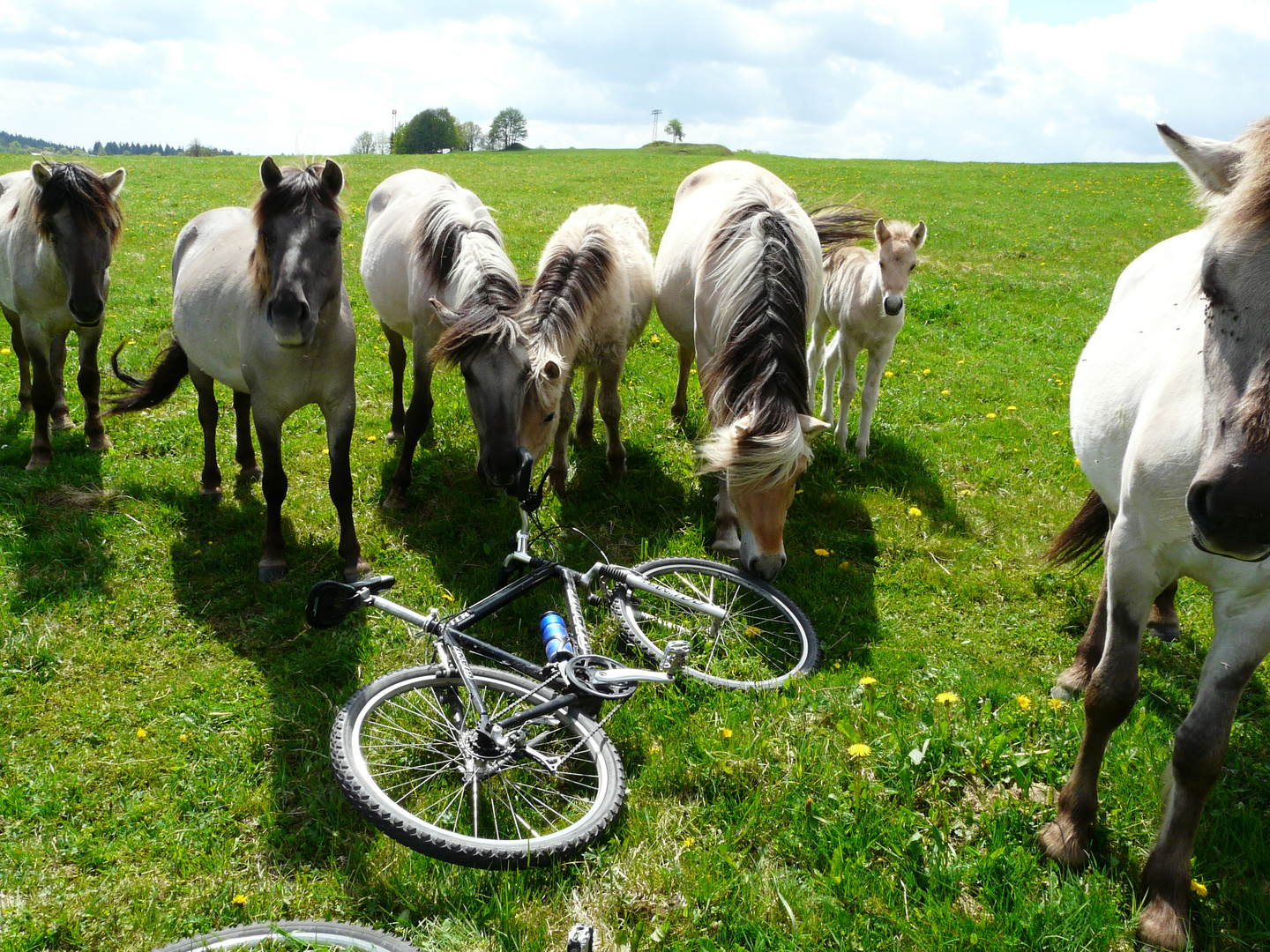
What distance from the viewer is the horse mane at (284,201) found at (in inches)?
161

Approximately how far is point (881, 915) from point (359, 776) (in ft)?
6.08

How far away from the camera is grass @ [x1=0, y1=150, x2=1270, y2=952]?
8.41 feet

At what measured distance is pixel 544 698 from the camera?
3250 mm

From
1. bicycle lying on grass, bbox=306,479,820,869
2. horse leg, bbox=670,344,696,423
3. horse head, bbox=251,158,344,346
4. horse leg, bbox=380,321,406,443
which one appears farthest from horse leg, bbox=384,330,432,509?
horse leg, bbox=670,344,696,423

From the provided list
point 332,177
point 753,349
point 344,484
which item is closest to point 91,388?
point 344,484

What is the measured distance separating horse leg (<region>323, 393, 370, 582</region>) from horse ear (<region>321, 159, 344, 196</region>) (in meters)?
1.20

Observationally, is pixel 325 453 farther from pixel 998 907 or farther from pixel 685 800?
pixel 998 907

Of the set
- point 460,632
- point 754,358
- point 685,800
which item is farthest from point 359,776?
point 754,358

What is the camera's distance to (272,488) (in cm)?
463

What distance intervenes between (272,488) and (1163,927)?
464 centimetres

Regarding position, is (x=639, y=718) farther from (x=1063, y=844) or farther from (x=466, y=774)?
(x=1063, y=844)

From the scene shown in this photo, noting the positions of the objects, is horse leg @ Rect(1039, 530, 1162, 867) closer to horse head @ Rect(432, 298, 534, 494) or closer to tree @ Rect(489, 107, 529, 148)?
horse head @ Rect(432, 298, 534, 494)

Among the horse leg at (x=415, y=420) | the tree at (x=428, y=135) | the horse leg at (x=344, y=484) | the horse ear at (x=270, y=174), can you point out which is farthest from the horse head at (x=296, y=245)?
the tree at (x=428, y=135)

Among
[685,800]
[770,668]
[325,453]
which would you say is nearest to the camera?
[685,800]
